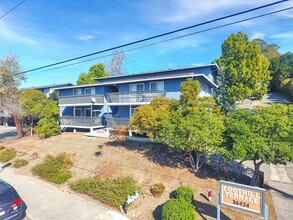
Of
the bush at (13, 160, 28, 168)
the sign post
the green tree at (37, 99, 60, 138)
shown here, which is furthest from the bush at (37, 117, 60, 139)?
the sign post

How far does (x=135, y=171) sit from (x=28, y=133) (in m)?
22.2

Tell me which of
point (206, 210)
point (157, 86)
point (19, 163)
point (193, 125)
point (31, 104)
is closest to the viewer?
point (206, 210)

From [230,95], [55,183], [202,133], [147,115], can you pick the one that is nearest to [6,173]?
[55,183]

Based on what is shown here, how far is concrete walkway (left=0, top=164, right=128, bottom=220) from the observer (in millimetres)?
9797

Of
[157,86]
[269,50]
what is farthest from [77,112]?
[269,50]

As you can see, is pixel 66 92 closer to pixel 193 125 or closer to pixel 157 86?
pixel 157 86

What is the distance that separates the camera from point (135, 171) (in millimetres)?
13734

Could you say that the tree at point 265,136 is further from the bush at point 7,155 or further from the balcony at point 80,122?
the bush at point 7,155

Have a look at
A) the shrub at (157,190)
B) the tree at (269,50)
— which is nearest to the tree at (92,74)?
the shrub at (157,190)

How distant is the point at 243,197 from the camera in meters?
7.85

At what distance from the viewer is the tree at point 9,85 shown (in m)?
25.3

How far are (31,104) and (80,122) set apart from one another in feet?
25.7

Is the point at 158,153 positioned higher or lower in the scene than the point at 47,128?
lower

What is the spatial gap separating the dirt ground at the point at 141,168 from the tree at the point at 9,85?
5.96m
